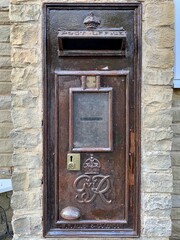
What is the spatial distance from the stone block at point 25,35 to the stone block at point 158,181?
3.79ft

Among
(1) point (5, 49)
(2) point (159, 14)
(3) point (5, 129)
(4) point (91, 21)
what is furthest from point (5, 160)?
(2) point (159, 14)

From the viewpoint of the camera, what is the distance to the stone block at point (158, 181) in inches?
87.0

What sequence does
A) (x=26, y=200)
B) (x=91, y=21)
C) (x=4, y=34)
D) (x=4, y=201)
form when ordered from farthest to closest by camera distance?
(x=4, y=201) < (x=4, y=34) < (x=26, y=200) < (x=91, y=21)

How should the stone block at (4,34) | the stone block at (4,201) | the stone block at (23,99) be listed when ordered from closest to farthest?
the stone block at (23,99)
the stone block at (4,34)
the stone block at (4,201)

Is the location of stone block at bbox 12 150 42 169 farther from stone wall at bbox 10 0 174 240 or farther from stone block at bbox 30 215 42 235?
stone block at bbox 30 215 42 235

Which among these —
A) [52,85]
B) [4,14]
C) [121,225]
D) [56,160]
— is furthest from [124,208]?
[4,14]

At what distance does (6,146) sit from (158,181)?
1410 millimetres

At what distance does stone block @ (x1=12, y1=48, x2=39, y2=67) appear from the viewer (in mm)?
2184

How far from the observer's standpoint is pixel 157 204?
7.29 ft

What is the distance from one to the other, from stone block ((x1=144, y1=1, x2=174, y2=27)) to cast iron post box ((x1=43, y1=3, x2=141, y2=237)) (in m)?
0.07

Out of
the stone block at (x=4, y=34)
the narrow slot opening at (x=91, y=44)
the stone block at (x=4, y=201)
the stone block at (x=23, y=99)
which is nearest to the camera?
the narrow slot opening at (x=91, y=44)

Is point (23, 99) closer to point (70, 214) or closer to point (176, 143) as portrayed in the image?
point (70, 214)

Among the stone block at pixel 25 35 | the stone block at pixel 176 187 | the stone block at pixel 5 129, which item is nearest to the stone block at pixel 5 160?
the stone block at pixel 5 129

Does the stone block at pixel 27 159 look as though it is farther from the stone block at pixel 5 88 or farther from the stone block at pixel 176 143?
the stone block at pixel 176 143
